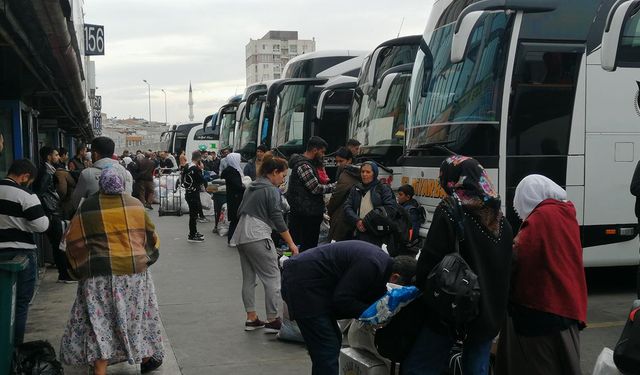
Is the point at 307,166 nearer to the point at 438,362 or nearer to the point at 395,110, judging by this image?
the point at 395,110

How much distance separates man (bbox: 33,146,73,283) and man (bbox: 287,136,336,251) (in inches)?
120

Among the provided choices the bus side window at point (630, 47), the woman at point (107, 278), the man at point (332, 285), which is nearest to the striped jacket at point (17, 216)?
the woman at point (107, 278)

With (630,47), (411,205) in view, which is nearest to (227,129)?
(411,205)

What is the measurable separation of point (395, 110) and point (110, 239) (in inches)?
288

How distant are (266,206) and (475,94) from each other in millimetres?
2960

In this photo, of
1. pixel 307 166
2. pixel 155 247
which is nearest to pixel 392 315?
pixel 155 247

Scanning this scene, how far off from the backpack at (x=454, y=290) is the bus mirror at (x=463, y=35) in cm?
455

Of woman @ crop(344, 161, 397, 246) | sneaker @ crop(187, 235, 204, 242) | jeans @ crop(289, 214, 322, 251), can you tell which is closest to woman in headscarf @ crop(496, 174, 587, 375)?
woman @ crop(344, 161, 397, 246)

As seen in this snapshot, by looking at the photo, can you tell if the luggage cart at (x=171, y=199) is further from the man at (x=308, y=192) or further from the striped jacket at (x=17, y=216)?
the striped jacket at (x=17, y=216)

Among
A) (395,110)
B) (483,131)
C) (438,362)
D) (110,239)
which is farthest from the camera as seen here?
(395,110)

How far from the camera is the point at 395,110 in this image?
1247 cm

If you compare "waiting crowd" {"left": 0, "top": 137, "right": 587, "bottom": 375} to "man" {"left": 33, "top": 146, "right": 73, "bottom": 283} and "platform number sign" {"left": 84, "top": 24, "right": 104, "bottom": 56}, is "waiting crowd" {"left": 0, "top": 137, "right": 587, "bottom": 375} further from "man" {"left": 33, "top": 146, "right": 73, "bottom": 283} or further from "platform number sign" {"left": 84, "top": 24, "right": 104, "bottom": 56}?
"platform number sign" {"left": 84, "top": 24, "right": 104, "bottom": 56}

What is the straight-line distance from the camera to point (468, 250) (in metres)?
4.21

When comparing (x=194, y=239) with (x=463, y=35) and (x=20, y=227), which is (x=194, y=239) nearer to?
(x=463, y=35)
